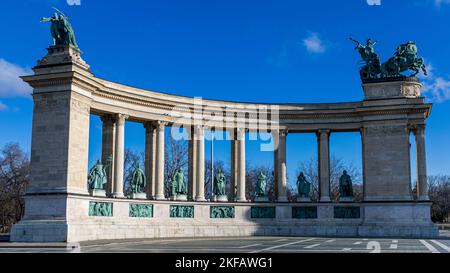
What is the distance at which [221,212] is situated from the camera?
192 ft

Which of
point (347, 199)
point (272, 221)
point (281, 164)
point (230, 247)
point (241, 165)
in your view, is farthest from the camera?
point (281, 164)

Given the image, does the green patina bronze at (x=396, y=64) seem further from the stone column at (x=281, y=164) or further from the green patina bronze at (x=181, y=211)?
the green patina bronze at (x=181, y=211)

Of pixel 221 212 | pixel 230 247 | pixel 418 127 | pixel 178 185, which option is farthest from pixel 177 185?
pixel 418 127

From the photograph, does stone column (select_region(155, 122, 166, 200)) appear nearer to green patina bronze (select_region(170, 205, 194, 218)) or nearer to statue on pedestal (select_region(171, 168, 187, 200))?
green patina bronze (select_region(170, 205, 194, 218))

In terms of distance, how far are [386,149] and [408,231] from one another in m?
8.58

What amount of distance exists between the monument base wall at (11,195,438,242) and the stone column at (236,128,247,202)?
3.51ft

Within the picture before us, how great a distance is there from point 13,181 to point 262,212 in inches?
1827

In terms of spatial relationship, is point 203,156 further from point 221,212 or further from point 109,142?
point 109,142

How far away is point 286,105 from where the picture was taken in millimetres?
62406

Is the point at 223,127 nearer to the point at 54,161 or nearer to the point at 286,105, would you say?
the point at 286,105

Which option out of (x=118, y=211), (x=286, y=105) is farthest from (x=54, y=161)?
(x=286, y=105)

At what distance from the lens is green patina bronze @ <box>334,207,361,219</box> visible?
2313 inches

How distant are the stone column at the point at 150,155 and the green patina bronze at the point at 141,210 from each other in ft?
11.4
